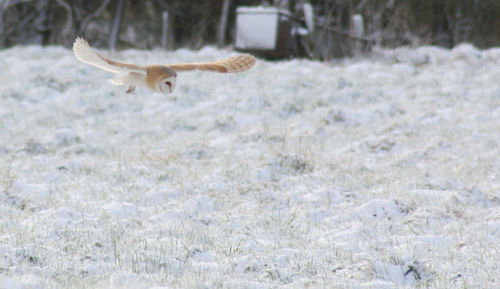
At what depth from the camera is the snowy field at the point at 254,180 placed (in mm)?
3750

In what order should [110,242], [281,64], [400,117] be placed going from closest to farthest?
[110,242] → [400,117] → [281,64]

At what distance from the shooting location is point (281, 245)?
14.0 feet

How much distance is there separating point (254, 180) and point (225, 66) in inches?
126

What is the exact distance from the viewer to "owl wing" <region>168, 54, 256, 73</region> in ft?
9.54

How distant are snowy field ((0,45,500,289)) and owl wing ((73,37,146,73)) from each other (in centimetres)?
127

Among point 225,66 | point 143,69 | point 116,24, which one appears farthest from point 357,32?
point 143,69

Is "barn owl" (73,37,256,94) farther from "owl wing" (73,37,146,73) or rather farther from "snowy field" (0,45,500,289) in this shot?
"snowy field" (0,45,500,289)

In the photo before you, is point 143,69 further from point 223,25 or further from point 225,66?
point 223,25

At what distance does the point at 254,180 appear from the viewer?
6094 mm

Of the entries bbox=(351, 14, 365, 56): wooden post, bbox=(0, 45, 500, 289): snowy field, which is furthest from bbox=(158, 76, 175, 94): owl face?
bbox=(351, 14, 365, 56): wooden post

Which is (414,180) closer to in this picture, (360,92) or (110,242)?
(110,242)

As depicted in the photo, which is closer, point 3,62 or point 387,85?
point 387,85

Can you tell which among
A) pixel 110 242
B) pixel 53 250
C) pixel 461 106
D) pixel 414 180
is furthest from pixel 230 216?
pixel 461 106

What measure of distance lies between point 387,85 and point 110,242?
7.95 meters
